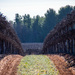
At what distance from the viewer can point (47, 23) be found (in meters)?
92.2

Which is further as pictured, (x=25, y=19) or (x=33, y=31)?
(x=25, y=19)

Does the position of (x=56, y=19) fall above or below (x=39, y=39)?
above

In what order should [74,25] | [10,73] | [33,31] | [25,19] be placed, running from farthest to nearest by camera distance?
[25,19] < [33,31] < [74,25] < [10,73]

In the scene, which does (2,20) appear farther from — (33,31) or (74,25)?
(33,31)

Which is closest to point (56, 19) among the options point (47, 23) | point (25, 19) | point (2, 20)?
point (47, 23)

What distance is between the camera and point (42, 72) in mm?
12055

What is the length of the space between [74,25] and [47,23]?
72.2m

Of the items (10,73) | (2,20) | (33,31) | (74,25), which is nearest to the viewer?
(10,73)

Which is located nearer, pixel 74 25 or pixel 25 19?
pixel 74 25

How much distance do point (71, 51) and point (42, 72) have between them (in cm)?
926

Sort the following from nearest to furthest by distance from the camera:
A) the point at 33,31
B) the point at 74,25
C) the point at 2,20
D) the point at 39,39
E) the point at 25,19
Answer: the point at 74,25 → the point at 2,20 → the point at 39,39 → the point at 33,31 → the point at 25,19

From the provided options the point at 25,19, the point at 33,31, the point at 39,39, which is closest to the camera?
the point at 39,39

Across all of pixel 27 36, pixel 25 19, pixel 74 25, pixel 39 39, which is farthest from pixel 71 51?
pixel 25 19

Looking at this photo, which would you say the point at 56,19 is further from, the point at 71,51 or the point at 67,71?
the point at 67,71
